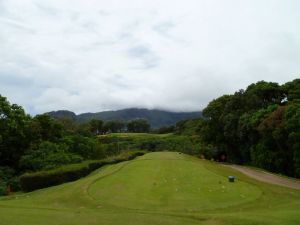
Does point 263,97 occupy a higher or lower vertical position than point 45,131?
higher

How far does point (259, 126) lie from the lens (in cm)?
4841

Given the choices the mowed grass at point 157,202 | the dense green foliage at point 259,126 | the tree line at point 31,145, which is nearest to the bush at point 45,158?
the tree line at point 31,145

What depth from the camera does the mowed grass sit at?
16.4 metres

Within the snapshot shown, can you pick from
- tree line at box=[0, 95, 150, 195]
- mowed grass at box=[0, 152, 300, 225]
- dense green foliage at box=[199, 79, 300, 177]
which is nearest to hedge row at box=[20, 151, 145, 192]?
mowed grass at box=[0, 152, 300, 225]

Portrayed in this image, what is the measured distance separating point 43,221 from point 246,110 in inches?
2014

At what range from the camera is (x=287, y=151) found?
45375 millimetres

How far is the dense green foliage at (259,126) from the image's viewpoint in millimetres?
42328

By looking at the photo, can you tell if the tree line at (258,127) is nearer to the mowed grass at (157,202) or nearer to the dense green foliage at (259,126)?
the dense green foliage at (259,126)

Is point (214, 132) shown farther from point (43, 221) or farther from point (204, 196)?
point (43, 221)

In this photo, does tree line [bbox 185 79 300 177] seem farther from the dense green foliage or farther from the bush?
the bush

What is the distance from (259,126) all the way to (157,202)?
28797 millimetres

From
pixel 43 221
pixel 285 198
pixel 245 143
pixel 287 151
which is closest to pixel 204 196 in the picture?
pixel 285 198

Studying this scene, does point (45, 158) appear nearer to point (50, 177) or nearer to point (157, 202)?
point (50, 177)

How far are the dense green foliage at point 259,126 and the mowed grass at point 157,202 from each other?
12.2 m
